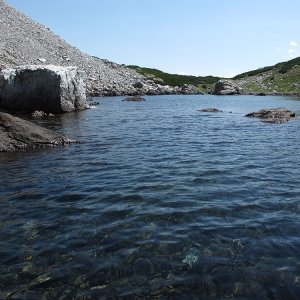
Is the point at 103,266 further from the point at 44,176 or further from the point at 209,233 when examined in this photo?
the point at 44,176

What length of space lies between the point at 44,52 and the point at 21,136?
78909 millimetres

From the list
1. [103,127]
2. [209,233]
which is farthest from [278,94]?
[209,233]

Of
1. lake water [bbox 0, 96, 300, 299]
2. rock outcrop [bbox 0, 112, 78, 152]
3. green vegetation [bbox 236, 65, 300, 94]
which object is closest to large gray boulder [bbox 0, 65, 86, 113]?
rock outcrop [bbox 0, 112, 78, 152]

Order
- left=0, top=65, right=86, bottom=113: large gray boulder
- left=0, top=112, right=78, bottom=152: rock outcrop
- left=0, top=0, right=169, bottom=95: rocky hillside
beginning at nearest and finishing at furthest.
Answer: left=0, top=112, right=78, bottom=152: rock outcrop, left=0, top=65, right=86, bottom=113: large gray boulder, left=0, top=0, right=169, bottom=95: rocky hillside

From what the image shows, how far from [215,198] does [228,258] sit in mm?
4178

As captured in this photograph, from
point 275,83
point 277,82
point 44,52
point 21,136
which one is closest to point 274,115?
point 21,136

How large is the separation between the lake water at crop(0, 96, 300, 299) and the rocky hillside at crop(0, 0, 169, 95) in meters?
61.7

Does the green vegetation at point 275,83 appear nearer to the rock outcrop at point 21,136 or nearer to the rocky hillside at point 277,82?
the rocky hillside at point 277,82

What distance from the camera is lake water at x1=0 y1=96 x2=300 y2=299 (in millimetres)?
7883

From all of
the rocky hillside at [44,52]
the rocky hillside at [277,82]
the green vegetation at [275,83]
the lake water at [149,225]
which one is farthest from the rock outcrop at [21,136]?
the green vegetation at [275,83]

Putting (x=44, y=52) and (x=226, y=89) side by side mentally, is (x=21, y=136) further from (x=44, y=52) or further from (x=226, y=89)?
(x=226, y=89)

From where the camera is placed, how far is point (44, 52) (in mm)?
95312

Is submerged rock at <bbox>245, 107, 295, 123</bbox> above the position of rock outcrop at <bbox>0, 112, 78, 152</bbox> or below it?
below

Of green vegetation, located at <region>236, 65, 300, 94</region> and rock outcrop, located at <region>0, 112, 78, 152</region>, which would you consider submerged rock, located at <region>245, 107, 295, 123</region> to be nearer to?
rock outcrop, located at <region>0, 112, 78, 152</region>
